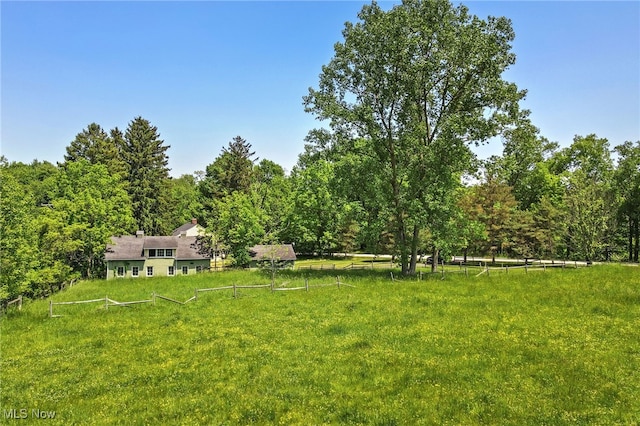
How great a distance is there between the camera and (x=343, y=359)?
16.5m

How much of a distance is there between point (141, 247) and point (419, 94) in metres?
46.7

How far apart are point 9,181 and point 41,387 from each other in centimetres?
3652

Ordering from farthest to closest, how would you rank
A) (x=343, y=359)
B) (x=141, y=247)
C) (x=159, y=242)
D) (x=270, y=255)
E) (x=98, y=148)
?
(x=98, y=148), (x=141, y=247), (x=159, y=242), (x=270, y=255), (x=343, y=359)

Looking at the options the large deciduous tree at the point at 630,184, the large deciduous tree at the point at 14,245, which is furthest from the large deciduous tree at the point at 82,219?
the large deciduous tree at the point at 630,184

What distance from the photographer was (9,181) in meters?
42.3

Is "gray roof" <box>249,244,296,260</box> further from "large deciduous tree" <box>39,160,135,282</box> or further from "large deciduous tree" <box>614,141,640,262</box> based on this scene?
"large deciduous tree" <box>614,141,640,262</box>

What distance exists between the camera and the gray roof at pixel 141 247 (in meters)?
58.0

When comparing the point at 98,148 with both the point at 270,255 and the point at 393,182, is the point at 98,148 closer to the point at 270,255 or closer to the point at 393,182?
the point at 270,255

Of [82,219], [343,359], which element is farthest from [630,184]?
[82,219]

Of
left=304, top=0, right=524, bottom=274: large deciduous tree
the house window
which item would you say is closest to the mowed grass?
left=304, top=0, right=524, bottom=274: large deciduous tree

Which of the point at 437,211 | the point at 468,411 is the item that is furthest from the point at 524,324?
the point at 437,211

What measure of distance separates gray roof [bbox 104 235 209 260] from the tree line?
1990 millimetres

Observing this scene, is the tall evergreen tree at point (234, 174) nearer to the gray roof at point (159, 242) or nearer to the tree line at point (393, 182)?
the tree line at point (393, 182)

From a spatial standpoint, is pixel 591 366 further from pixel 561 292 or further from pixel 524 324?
pixel 561 292
